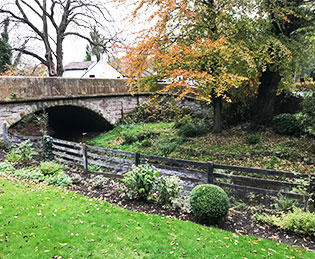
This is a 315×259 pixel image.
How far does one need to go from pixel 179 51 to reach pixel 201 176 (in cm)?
459

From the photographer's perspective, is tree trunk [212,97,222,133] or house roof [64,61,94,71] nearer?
tree trunk [212,97,222,133]

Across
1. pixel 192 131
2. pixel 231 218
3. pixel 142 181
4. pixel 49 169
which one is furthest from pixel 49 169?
pixel 192 131

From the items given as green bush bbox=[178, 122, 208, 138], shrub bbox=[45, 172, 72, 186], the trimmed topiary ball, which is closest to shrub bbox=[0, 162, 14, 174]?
shrub bbox=[45, 172, 72, 186]

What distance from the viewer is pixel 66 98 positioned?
39.7 ft

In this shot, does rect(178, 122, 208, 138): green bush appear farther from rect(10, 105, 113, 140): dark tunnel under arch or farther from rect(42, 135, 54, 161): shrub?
rect(42, 135, 54, 161): shrub

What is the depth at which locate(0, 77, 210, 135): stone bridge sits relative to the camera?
405 inches

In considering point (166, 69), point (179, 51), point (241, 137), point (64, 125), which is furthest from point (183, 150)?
point (64, 125)

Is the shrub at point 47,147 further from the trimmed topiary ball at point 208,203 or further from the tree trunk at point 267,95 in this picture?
the tree trunk at point 267,95

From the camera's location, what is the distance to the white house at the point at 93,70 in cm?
3412

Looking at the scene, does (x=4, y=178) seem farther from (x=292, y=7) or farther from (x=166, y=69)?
(x=292, y=7)

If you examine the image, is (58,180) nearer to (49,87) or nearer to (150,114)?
(49,87)

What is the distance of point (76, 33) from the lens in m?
18.6

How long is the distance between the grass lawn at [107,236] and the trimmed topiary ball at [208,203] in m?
0.28

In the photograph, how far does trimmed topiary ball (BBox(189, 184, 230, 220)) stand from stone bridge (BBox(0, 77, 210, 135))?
9236mm
